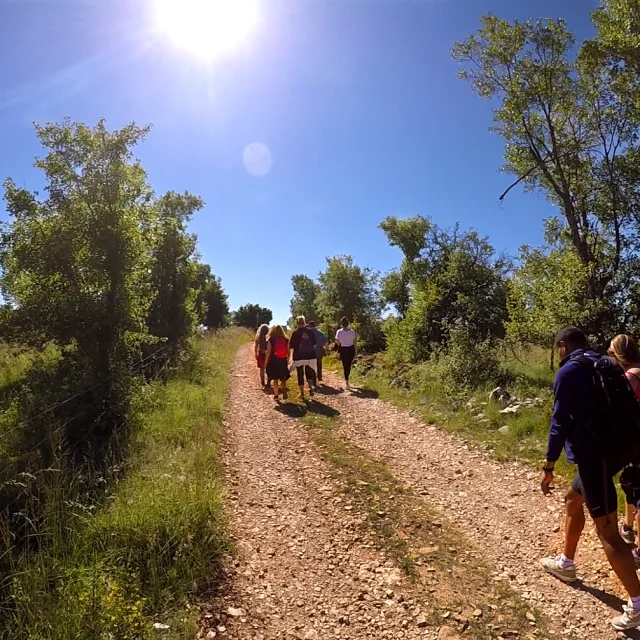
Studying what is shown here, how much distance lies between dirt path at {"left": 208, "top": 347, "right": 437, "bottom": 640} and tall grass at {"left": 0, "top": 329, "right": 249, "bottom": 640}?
37cm

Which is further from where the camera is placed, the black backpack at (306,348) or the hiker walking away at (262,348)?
the hiker walking away at (262,348)

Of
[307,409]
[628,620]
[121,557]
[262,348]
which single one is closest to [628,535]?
[628,620]

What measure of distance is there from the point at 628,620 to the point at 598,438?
133 centimetres

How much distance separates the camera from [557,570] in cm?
416

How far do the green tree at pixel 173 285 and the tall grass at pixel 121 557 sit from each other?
1293 cm

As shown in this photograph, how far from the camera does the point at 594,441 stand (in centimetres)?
364

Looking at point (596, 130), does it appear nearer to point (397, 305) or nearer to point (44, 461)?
point (44, 461)

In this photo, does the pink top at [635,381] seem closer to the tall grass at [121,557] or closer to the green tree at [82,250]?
the tall grass at [121,557]

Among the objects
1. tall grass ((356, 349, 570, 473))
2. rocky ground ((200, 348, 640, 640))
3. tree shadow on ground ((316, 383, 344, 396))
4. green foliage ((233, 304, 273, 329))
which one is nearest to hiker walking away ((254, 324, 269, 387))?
tree shadow on ground ((316, 383, 344, 396))

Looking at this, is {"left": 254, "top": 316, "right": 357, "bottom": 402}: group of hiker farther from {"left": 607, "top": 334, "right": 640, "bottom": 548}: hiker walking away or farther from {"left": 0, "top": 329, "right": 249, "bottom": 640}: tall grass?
{"left": 607, "top": 334, "right": 640, "bottom": 548}: hiker walking away

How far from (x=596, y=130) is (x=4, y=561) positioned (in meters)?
15.5

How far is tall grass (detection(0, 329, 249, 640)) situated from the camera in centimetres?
339

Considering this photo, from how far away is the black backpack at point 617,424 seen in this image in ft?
11.8

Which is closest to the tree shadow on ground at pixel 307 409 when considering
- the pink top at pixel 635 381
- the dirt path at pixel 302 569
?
the dirt path at pixel 302 569
